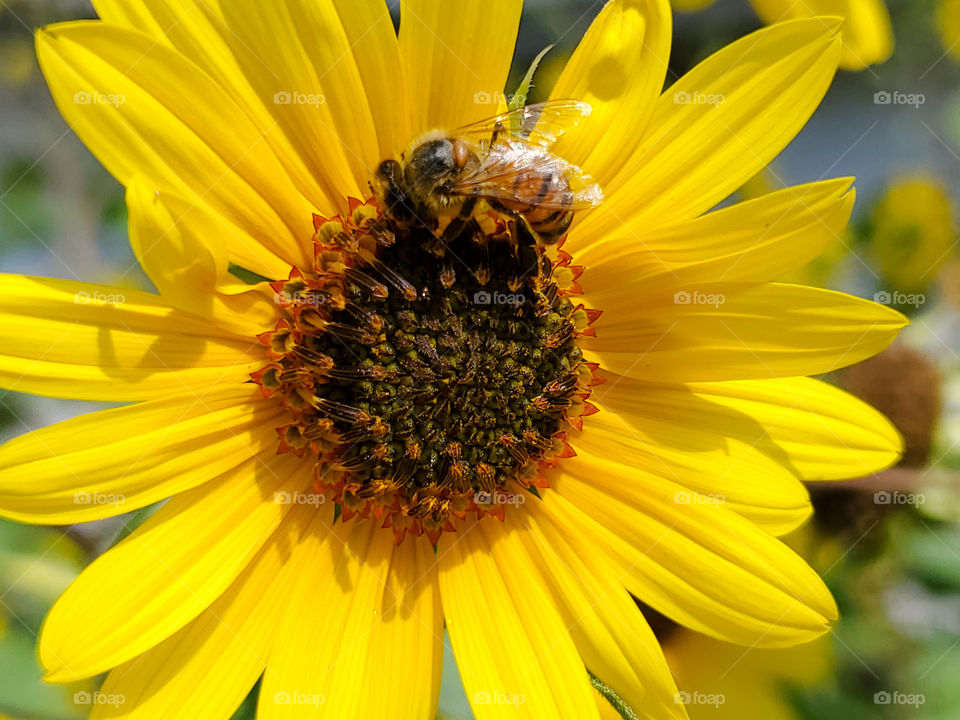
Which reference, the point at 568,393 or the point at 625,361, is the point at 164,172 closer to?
the point at 568,393

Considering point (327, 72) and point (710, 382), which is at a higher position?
point (327, 72)

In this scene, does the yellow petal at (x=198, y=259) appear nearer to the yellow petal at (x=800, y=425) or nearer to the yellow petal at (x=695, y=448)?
the yellow petal at (x=695, y=448)

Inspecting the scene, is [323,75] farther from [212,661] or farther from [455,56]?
[212,661]

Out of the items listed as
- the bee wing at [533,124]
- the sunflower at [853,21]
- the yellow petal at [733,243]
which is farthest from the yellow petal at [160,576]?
the sunflower at [853,21]

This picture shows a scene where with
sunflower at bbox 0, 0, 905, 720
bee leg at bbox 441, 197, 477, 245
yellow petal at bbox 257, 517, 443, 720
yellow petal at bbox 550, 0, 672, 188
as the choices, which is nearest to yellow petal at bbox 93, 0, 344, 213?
sunflower at bbox 0, 0, 905, 720

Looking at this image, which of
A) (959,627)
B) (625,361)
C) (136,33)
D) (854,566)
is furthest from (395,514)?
(959,627)

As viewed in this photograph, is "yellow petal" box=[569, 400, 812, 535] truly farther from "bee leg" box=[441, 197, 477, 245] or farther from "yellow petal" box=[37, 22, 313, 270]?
"yellow petal" box=[37, 22, 313, 270]
